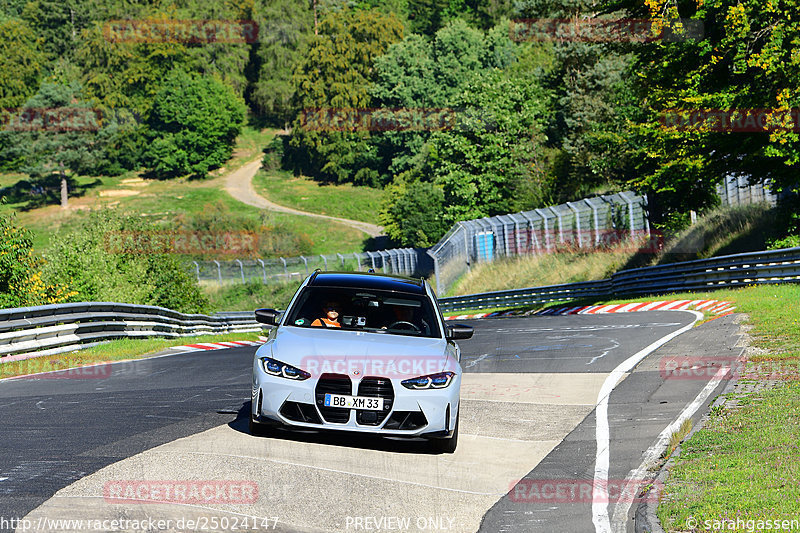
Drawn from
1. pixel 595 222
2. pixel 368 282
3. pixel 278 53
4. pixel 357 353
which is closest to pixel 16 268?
pixel 368 282

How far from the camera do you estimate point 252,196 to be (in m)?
108

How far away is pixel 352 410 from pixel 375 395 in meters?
0.24

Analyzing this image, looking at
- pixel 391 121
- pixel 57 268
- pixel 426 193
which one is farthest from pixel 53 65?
pixel 57 268

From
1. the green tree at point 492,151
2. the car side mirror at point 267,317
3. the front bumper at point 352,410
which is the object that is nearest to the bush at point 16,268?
the car side mirror at point 267,317

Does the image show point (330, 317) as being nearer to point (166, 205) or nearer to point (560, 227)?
point (560, 227)

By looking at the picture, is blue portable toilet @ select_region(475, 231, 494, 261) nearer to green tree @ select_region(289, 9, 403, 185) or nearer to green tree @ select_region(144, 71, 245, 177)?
green tree @ select_region(289, 9, 403, 185)

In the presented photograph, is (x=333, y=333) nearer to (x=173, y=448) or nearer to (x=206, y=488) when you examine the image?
(x=173, y=448)

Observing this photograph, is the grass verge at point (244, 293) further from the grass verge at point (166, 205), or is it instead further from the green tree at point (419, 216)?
the grass verge at point (166, 205)

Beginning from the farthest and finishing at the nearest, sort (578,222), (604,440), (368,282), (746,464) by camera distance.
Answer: (578,222) → (368,282) → (604,440) → (746,464)

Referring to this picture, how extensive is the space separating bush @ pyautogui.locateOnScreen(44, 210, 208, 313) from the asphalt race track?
16.2 meters

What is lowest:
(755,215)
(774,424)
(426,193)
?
(426,193)

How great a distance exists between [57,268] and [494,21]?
355 ft

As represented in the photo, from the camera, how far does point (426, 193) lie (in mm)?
78500

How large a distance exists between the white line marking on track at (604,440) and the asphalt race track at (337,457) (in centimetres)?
3
